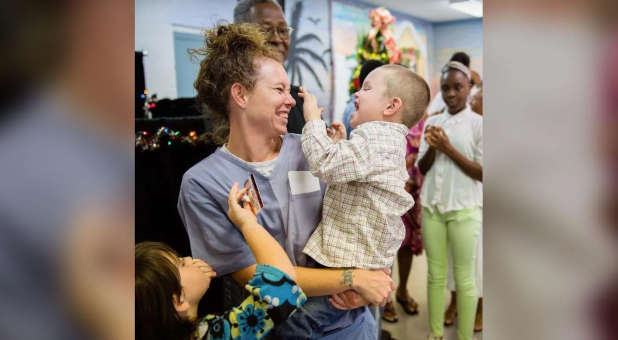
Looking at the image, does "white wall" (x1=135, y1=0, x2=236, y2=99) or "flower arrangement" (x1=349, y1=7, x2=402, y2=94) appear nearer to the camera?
"white wall" (x1=135, y1=0, x2=236, y2=99)

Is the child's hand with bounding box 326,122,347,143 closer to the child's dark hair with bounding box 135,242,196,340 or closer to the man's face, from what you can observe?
the man's face

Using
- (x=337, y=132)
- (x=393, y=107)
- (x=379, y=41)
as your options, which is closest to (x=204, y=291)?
(x=337, y=132)

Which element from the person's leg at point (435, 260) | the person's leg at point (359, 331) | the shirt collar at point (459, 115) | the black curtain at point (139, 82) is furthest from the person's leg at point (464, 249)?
the black curtain at point (139, 82)

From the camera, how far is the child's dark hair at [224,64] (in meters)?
1.40

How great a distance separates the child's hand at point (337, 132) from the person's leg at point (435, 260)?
1232 mm

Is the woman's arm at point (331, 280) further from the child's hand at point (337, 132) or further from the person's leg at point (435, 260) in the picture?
the person's leg at point (435, 260)

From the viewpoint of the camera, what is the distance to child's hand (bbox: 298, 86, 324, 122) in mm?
1427

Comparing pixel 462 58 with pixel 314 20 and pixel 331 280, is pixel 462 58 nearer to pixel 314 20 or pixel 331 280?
pixel 314 20

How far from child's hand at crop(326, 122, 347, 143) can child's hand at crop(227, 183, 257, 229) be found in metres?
0.29

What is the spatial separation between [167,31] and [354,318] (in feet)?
3.02

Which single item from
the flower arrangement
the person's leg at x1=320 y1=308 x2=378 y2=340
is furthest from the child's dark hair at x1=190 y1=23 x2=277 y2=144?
the person's leg at x1=320 y1=308 x2=378 y2=340
